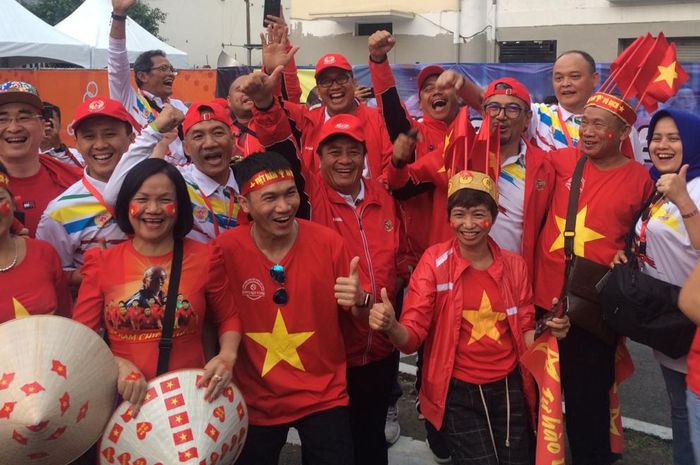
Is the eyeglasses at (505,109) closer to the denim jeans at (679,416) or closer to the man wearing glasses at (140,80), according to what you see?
the denim jeans at (679,416)

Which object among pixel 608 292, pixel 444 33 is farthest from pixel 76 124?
pixel 444 33

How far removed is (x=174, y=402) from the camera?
276 cm

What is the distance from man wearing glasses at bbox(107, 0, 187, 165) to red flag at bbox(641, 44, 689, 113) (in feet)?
9.21

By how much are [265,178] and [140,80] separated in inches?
143

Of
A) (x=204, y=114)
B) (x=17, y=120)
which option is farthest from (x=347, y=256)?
(x=17, y=120)

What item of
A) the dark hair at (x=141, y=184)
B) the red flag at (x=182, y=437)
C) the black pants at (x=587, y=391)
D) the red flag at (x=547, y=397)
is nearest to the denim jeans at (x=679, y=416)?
the black pants at (x=587, y=391)

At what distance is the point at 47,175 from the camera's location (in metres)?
3.92

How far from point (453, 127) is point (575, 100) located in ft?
4.89

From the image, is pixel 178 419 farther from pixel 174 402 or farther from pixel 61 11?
pixel 61 11

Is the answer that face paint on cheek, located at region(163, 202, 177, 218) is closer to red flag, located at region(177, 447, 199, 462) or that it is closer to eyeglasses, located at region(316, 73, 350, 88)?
red flag, located at region(177, 447, 199, 462)

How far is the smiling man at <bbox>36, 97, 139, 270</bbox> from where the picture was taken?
11.3ft

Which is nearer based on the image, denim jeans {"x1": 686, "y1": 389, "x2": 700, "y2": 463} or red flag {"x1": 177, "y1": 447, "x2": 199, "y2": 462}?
red flag {"x1": 177, "y1": 447, "x2": 199, "y2": 462}

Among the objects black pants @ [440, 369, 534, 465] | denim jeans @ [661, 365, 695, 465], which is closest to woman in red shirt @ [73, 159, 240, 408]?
black pants @ [440, 369, 534, 465]

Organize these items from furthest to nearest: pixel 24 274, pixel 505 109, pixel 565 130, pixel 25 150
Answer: pixel 565 130 < pixel 505 109 < pixel 25 150 < pixel 24 274
